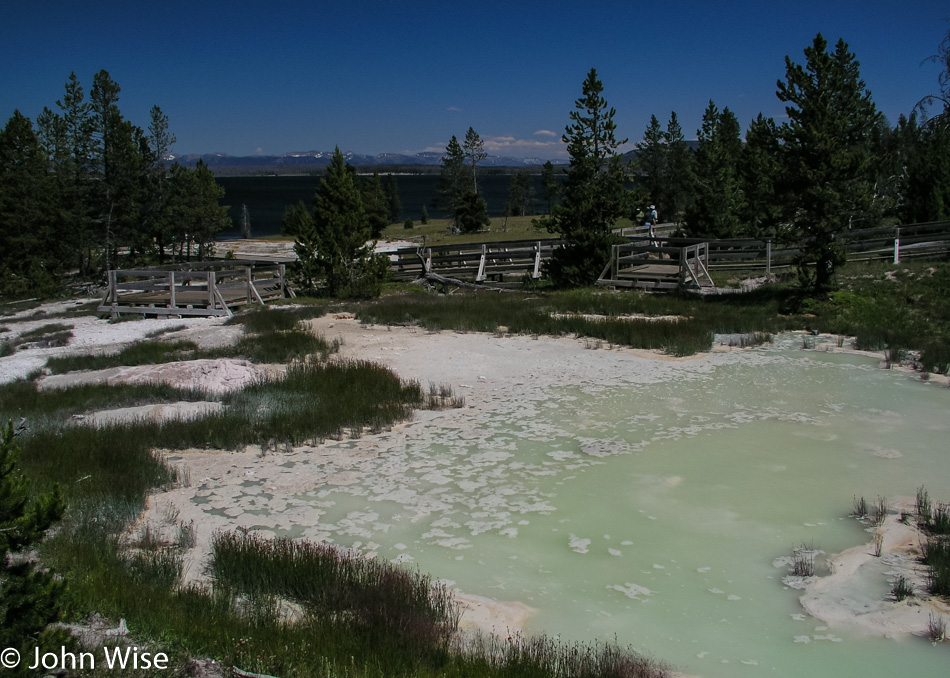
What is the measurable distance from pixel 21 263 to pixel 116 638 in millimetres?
43884

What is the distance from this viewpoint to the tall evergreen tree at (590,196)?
27.9 m

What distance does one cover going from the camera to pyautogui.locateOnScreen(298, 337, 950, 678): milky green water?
19.3ft

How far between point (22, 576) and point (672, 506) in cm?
650

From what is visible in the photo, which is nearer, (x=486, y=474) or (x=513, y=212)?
(x=486, y=474)

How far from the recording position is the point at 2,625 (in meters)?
3.91

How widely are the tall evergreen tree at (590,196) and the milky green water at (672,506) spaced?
602 inches

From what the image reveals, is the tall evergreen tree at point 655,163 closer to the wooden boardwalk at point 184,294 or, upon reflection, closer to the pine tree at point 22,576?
the wooden boardwalk at point 184,294

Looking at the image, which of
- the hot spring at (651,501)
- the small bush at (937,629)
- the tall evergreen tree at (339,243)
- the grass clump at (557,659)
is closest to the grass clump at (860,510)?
the hot spring at (651,501)

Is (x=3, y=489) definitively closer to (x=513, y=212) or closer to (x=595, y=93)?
(x=595, y=93)

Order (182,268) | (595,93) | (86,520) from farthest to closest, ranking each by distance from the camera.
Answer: (182,268) < (595,93) < (86,520)

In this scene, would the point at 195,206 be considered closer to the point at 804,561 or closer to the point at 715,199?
the point at 715,199

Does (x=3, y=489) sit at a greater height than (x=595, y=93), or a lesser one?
lesser

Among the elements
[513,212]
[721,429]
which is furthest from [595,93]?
[513,212]

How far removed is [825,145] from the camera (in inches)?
735
